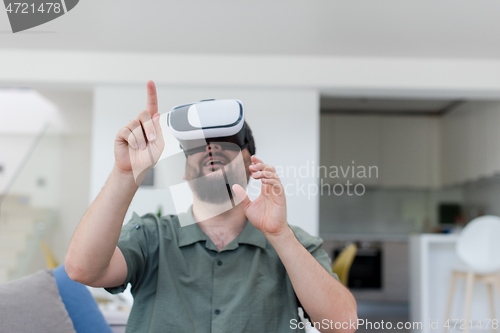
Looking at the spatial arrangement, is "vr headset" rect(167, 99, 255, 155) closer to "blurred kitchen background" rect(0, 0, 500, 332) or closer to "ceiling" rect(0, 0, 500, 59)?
"blurred kitchen background" rect(0, 0, 500, 332)

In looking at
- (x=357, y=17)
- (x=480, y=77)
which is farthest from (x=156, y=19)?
(x=480, y=77)

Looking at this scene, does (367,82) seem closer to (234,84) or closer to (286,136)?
(286,136)

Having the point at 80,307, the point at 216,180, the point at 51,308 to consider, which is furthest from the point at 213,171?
the point at 80,307

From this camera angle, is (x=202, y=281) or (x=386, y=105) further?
(x=386, y=105)

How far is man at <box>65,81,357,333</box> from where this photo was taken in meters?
0.87

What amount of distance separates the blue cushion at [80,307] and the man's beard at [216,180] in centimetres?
79

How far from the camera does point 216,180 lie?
0.95 m

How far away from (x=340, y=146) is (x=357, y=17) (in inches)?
130

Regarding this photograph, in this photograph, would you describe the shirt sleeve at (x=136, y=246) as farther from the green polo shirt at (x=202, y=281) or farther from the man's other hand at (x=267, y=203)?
the man's other hand at (x=267, y=203)

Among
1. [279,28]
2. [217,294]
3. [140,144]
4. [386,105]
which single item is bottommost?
[217,294]

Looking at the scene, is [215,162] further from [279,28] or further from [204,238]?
[279,28]

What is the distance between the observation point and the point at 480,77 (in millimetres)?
3238

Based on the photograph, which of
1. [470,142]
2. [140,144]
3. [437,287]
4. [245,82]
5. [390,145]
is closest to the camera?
[140,144]

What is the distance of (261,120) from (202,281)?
232 cm
